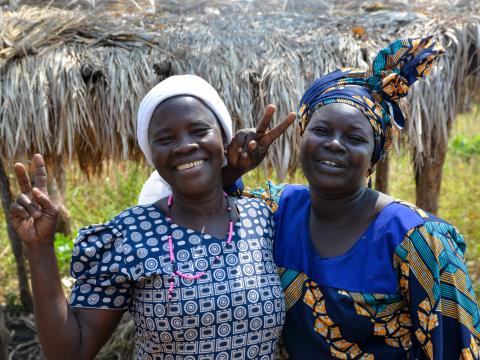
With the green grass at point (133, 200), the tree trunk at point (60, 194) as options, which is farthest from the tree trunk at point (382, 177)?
the tree trunk at point (60, 194)

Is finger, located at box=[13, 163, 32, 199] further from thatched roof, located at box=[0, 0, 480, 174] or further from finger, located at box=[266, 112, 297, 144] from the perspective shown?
thatched roof, located at box=[0, 0, 480, 174]

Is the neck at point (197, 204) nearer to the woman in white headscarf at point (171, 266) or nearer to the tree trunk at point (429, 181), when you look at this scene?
the woman in white headscarf at point (171, 266)

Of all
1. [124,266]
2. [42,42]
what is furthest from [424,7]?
[124,266]

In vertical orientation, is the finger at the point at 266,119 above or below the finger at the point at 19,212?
above

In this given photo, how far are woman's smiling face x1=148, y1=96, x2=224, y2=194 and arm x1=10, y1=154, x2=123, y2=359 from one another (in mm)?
371

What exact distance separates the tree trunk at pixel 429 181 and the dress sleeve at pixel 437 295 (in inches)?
114

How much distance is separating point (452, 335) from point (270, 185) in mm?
854

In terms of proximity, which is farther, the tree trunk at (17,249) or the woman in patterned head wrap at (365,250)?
the tree trunk at (17,249)

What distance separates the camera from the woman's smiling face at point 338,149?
75.4 inches

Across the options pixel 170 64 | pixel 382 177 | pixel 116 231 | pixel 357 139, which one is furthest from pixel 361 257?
pixel 382 177

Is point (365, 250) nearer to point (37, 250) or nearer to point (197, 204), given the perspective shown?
point (197, 204)

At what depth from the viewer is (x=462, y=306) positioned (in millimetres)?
1818

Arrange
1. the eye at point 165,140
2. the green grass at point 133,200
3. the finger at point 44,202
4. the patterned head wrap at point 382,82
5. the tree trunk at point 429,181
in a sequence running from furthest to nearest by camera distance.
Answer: the green grass at point 133,200, the tree trunk at point 429,181, the patterned head wrap at point 382,82, the eye at point 165,140, the finger at point 44,202

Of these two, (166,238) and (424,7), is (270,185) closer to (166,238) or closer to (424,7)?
(166,238)
